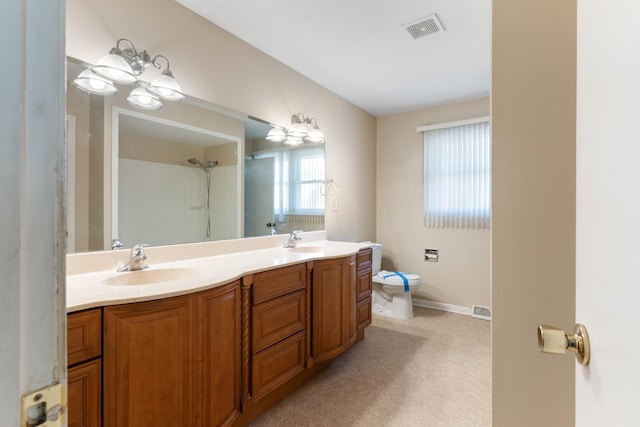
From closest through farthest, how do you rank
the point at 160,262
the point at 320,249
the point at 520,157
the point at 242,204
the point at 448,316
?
the point at 520,157, the point at 160,262, the point at 242,204, the point at 320,249, the point at 448,316

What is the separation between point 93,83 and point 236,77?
93 centimetres

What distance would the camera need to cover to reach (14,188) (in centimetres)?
31

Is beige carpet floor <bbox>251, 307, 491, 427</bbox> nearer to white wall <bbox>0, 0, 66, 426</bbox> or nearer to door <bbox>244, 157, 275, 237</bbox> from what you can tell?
door <bbox>244, 157, 275, 237</bbox>

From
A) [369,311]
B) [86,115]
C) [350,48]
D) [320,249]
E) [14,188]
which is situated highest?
[350,48]

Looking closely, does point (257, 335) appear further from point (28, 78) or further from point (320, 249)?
point (28, 78)

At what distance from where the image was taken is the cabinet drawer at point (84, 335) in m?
0.88

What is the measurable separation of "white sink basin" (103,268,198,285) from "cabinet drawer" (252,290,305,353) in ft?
1.40

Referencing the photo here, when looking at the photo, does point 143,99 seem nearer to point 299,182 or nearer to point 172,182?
point 172,182

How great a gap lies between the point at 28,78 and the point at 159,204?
1.53m

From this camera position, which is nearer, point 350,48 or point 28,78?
point 28,78

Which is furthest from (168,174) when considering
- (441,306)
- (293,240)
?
(441,306)

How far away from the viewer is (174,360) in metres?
1.13

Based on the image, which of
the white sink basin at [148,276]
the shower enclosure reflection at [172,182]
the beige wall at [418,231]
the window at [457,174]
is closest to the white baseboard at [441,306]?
the beige wall at [418,231]


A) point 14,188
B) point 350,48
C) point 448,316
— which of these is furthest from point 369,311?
point 14,188
